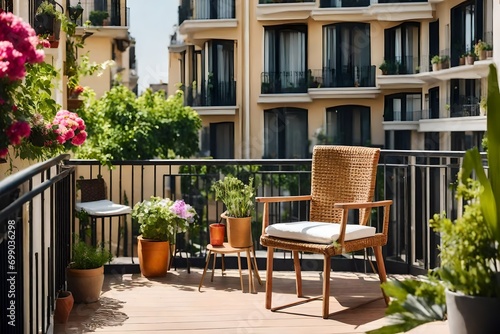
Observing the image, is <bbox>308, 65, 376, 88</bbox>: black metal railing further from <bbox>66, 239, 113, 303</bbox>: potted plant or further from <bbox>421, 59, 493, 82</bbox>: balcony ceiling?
<bbox>66, 239, 113, 303</bbox>: potted plant

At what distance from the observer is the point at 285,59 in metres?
20.0

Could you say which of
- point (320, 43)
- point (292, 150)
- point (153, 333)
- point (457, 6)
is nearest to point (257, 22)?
point (320, 43)

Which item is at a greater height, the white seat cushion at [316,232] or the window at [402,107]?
the window at [402,107]

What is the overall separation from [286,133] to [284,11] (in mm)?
3077

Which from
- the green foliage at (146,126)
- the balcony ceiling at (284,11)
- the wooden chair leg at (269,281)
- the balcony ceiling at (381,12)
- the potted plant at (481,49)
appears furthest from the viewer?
the balcony ceiling at (381,12)

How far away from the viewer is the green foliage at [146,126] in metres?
16.0

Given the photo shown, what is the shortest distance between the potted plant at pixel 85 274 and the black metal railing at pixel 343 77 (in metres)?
15.8

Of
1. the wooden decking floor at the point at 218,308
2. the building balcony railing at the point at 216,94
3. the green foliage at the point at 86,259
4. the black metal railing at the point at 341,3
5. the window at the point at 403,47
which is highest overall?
the black metal railing at the point at 341,3

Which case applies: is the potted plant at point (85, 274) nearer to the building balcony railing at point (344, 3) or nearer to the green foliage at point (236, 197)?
the green foliage at point (236, 197)

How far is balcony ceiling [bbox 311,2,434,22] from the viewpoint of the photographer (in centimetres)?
1978

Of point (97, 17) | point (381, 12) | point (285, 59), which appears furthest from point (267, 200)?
point (381, 12)

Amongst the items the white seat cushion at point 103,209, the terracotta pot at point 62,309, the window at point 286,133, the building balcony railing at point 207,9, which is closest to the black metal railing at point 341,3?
the building balcony railing at point 207,9

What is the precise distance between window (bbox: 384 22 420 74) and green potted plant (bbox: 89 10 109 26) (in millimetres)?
7205

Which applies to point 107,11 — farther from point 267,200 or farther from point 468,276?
point 468,276
